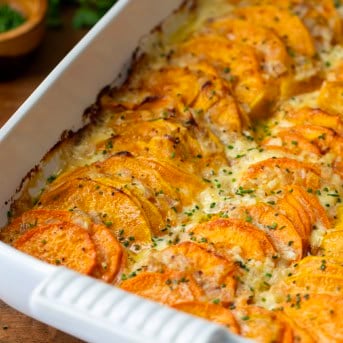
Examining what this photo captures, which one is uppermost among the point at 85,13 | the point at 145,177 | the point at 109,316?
the point at 109,316

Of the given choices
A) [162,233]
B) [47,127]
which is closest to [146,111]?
[47,127]

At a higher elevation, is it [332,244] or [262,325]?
[262,325]

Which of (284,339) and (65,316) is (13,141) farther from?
(284,339)

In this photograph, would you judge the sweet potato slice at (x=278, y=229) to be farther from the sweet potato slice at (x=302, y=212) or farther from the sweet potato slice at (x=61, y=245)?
the sweet potato slice at (x=61, y=245)

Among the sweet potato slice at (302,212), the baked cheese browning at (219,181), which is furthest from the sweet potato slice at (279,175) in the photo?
the sweet potato slice at (302,212)

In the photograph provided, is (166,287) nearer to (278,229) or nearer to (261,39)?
(278,229)

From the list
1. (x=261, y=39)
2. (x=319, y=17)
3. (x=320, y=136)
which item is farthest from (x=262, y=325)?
(x=319, y=17)

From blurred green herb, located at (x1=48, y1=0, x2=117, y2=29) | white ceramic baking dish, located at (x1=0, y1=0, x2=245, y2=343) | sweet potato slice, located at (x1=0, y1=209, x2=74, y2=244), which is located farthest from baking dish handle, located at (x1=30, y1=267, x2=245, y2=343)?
blurred green herb, located at (x1=48, y1=0, x2=117, y2=29)
